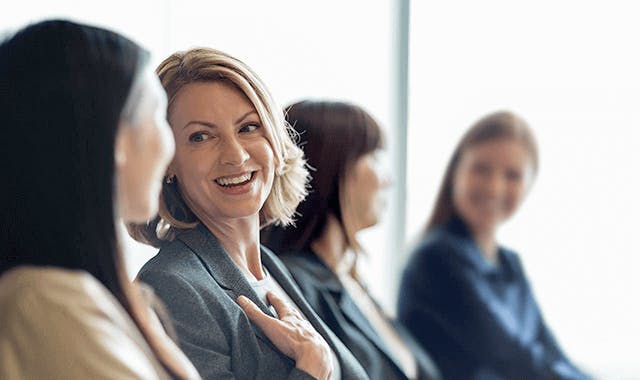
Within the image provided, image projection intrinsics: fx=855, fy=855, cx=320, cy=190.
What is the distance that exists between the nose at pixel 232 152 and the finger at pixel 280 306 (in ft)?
0.41

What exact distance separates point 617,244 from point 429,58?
549 mm

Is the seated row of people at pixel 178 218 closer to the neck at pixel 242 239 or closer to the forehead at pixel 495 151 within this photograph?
the neck at pixel 242 239

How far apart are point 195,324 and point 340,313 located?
302 mm

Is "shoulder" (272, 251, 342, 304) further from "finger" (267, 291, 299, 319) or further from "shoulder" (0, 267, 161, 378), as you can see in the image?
"shoulder" (0, 267, 161, 378)

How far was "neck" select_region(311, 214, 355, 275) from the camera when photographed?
0.98 metres

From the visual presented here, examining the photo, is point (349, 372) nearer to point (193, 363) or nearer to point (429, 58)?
point (193, 363)

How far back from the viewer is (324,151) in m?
0.96

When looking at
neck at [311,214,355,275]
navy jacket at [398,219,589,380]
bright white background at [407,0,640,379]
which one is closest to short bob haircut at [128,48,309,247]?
neck at [311,214,355,275]

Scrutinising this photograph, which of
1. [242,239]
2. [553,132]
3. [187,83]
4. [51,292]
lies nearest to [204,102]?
[187,83]

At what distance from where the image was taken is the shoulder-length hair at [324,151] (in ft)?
3.05

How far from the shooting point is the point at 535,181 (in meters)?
1.68

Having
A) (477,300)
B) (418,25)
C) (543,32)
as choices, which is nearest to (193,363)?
(477,300)

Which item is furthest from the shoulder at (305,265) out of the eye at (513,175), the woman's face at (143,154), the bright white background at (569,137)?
the bright white background at (569,137)

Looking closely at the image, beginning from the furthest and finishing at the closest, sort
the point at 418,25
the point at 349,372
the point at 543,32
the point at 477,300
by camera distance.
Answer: the point at 543,32 < the point at 418,25 < the point at 477,300 < the point at 349,372
